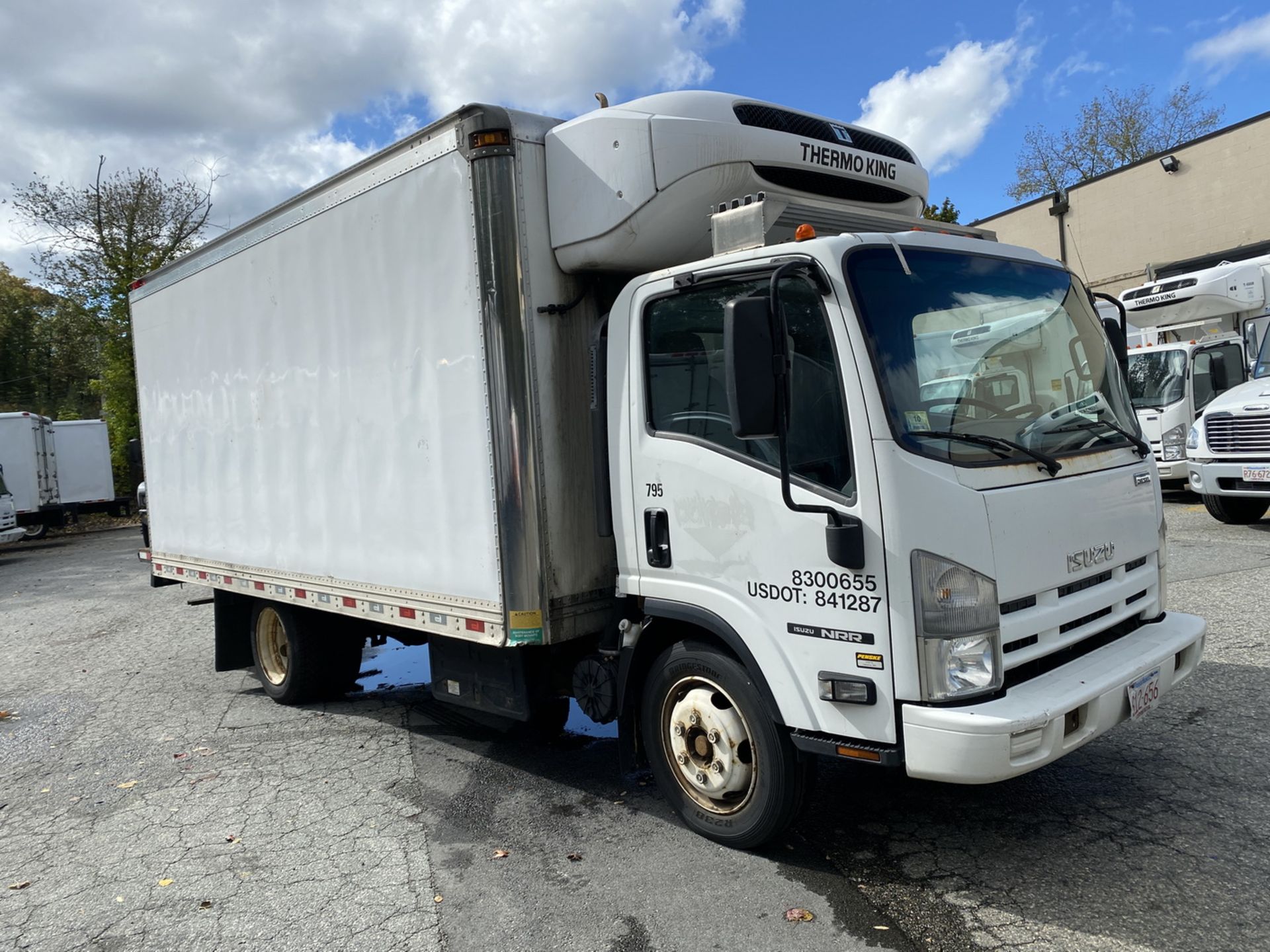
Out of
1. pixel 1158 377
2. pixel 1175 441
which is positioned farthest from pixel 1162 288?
pixel 1175 441

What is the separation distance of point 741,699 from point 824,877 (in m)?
0.75

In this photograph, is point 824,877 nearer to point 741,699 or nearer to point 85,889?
point 741,699

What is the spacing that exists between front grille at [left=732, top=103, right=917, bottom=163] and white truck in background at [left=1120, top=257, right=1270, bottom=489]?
9.61m

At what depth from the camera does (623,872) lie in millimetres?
3922

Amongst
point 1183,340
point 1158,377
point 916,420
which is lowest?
point 916,420

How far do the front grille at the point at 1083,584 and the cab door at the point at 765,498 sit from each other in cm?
84

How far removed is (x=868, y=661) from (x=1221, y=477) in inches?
380

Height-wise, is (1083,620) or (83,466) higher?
(83,466)

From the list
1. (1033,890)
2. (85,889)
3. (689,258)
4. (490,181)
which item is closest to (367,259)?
(490,181)

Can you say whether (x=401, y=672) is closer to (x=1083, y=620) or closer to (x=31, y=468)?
(x=1083, y=620)

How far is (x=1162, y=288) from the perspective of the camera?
14234 millimetres

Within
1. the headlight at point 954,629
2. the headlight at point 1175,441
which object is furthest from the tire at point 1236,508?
the headlight at point 954,629

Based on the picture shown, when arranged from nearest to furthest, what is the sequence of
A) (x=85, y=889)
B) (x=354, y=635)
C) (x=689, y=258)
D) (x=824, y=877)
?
(x=824, y=877)
(x=85, y=889)
(x=689, y=258)
(x=354, y=635)

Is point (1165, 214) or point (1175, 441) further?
point (1165, 214)
